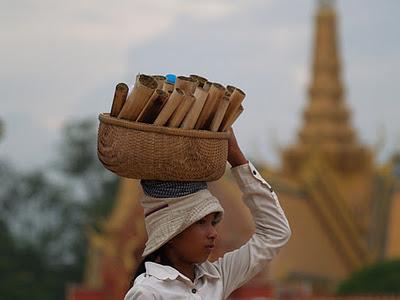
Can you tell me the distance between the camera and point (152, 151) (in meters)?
2.94

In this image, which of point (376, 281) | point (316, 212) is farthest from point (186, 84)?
point (316, 212)

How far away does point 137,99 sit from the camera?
9.71ft

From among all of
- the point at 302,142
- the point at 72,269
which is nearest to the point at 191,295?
the point at 302,142

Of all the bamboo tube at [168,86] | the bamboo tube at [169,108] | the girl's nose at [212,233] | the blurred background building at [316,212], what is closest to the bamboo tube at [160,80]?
the bamboo tube at [168,86]

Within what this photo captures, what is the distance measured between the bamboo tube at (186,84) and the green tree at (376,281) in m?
15.7

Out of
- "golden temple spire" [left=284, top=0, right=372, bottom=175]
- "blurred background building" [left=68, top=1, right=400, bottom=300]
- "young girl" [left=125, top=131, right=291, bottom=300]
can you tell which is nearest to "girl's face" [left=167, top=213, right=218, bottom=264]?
"young girl" [left=125, top=131, right=291, bottom=300]

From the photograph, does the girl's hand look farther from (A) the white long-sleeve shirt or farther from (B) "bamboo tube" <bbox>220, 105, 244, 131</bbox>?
(B) "bamboo tube" <bbox>220, 105, 244, 131</bbox>

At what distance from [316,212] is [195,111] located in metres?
22.8

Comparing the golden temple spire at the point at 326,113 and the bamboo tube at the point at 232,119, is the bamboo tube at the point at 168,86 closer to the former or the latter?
the bamboo tube at the point at 232,119

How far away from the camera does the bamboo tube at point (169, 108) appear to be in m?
2.94

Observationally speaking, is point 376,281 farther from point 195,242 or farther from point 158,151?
point 158,151

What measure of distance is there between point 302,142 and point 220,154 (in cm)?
2618

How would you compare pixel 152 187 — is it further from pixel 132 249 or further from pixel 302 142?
pixel 302 142

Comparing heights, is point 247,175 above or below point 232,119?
below
